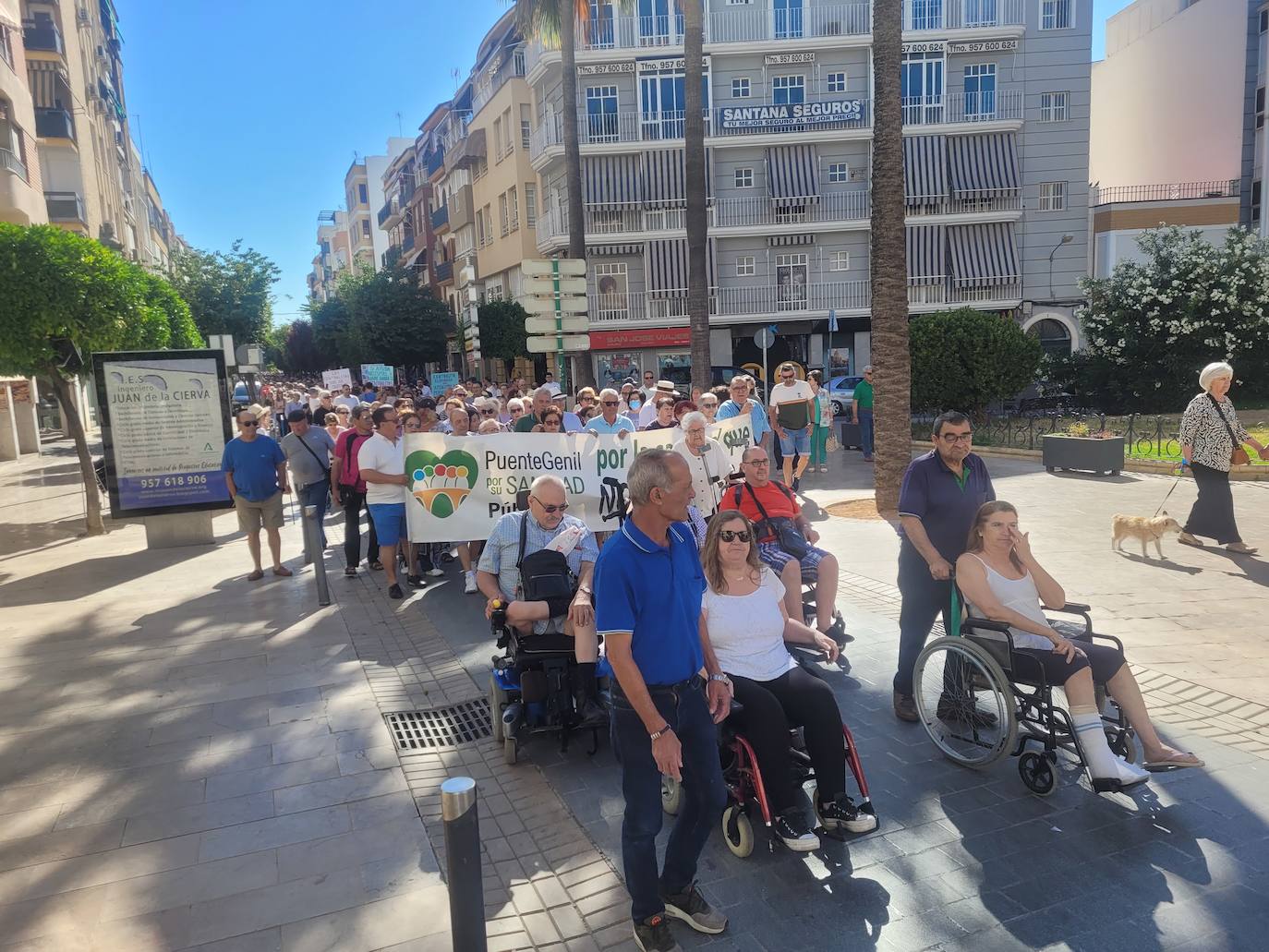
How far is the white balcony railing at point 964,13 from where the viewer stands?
35.1 m

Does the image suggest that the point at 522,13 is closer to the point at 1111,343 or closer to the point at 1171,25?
the point at 1111,343

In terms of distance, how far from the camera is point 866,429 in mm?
18266

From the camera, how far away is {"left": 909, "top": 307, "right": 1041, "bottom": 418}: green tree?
19953mm

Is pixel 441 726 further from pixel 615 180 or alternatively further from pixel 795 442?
pixel 615 180

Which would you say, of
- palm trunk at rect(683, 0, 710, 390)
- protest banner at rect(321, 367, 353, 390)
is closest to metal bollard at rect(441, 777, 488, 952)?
palm trunk at rect(683, 0, 710, 390)

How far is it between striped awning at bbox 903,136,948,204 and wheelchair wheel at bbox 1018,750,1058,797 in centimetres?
3392

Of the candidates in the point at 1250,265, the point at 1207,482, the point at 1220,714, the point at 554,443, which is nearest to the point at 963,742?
the point at 1220,714

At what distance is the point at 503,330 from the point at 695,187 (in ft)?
69.7

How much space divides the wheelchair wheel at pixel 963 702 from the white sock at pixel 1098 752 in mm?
294

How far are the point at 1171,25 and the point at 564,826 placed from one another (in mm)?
49601

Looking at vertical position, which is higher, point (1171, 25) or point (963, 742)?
point (1171, 25)

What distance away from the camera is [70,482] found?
20188 mm

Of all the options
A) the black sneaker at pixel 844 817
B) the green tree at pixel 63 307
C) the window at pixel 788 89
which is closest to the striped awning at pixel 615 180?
the window at pixel 788 89

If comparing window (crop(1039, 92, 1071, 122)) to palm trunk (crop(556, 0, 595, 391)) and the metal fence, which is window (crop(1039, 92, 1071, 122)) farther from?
palm trunk (crop(556, 0, 595, 391))
